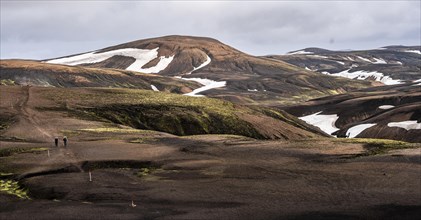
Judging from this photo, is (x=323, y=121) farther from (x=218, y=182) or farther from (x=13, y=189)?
(x=13, y=189)

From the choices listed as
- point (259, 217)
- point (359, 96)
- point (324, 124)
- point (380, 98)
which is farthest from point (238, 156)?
point (359, 96)

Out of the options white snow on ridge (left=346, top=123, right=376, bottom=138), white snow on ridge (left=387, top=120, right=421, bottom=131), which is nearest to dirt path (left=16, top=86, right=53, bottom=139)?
white snow on ridge (left=346, top=123, right=376, bottom=138)

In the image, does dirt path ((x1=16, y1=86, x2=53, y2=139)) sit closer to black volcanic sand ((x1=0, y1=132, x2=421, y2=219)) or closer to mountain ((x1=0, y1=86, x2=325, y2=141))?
mountain ((x1=0, y1=86, x2=325, y2=141))

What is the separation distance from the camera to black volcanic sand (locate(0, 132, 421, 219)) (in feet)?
105

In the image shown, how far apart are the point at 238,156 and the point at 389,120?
8343 cm

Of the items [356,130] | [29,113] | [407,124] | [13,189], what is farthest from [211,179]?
[356,130]

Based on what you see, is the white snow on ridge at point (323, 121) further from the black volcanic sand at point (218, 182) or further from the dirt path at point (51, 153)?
the black volcanic sand at point (218, 182)

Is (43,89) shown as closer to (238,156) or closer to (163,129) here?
(163,129)

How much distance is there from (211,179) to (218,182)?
3.86 feet

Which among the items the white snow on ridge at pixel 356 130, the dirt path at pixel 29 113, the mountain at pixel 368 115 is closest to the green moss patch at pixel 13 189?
the dirt path at pixel 29 113

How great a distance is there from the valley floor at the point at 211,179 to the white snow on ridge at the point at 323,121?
8866cm

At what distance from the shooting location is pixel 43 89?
399 feet

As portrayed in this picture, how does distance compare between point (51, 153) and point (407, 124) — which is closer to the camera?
point (51, 153)

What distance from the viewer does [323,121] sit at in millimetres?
155125
